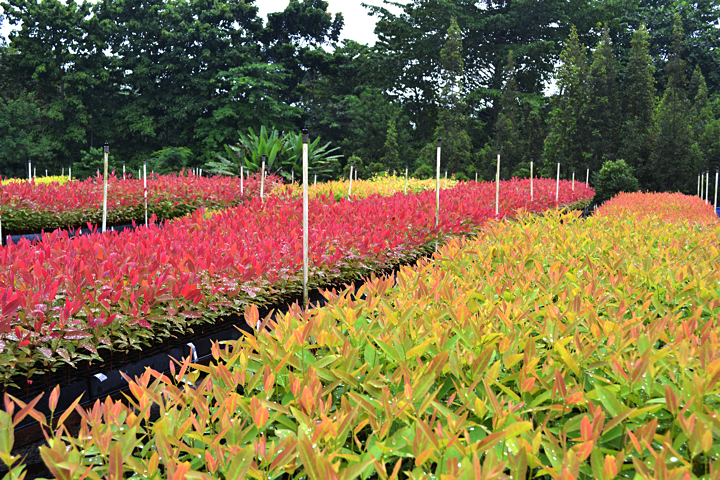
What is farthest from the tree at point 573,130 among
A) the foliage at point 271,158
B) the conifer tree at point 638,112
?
the foliage at point 271,158

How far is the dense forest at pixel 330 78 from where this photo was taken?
2620 cm

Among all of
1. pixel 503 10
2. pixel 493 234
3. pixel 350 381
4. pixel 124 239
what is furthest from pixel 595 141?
pixel 350 381

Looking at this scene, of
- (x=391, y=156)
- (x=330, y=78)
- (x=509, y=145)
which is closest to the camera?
(x=509, y=145)

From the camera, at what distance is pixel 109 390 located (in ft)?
9.64

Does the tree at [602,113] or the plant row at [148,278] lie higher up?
the tree at [602,113]

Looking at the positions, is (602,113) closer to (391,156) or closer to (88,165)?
(391,156)

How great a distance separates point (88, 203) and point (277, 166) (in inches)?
327

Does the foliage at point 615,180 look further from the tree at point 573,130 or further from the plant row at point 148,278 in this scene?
the plant row at point 148,278

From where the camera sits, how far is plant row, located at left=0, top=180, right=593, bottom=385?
2.62 metres

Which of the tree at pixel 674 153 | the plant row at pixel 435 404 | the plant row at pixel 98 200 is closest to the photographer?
the plant row at pixel 435 404

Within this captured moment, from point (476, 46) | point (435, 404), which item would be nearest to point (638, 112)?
point (476, 46)

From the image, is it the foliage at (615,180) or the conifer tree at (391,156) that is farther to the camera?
the conifer tree at (391,156)

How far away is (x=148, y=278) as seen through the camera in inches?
124

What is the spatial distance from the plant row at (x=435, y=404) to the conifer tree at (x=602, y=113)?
810 inches
